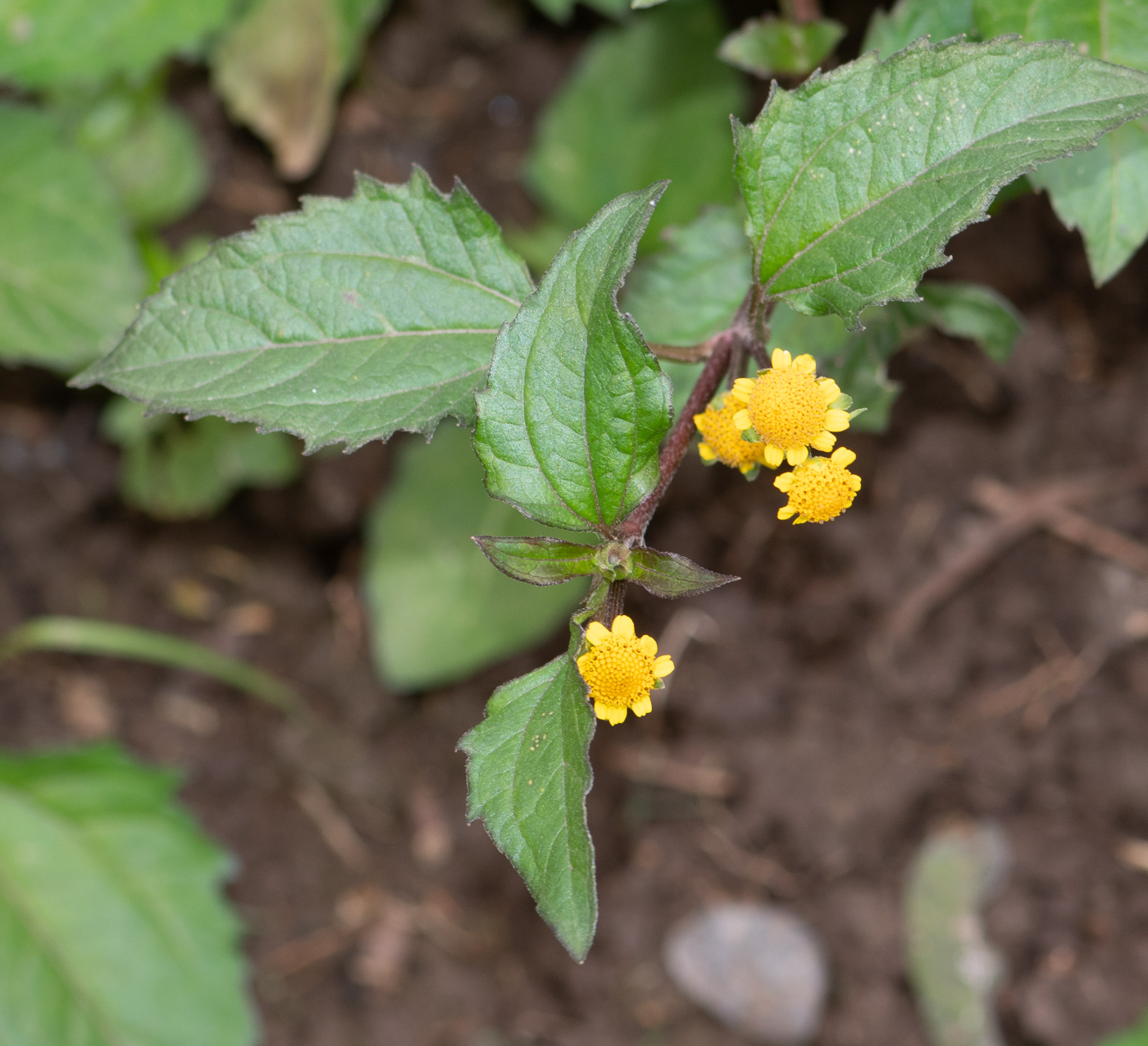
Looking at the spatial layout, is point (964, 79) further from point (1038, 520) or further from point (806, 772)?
point (806, 772)

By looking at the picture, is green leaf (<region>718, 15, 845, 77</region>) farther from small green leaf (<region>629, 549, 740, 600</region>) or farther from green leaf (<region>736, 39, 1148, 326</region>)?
small green leaf (<region>629, 549, 740, 600</region>)

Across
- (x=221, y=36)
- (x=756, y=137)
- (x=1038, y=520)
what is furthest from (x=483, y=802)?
(x=221, y=36)

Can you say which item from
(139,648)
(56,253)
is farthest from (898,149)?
(139,648)

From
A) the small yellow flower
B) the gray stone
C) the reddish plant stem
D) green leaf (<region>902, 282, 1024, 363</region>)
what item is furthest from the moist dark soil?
the small yellow flower

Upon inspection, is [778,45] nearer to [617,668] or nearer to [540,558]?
[540,558]

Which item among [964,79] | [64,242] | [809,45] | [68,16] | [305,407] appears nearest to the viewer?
[964,79]

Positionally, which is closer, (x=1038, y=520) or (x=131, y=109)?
(x=1038, y=520)

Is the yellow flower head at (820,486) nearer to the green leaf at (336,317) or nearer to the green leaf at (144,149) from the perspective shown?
the green leaf at (336,317)

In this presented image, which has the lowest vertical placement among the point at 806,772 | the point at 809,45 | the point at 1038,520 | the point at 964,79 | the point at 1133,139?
the point at 806,772
